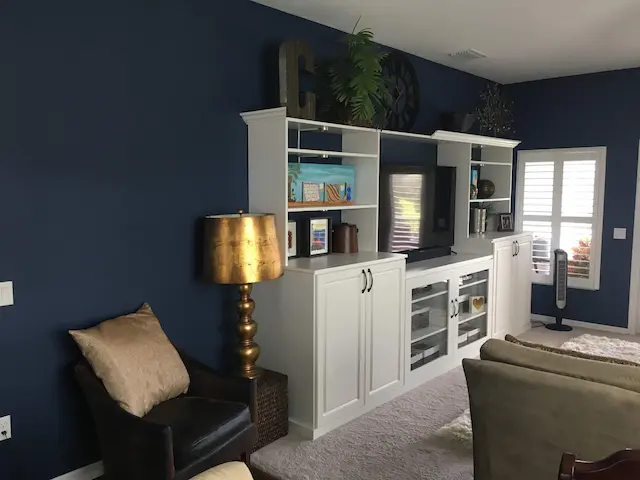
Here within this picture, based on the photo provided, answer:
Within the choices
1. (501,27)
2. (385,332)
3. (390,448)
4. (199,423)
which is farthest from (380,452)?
(501,27)

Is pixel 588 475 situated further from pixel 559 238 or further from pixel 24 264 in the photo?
pixel 559 238

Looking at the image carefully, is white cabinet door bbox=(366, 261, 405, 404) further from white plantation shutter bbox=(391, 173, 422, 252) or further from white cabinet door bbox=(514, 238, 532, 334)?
white cabinet door bbox=(514, 238, 532, 334)

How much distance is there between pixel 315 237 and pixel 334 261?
0.28 meters

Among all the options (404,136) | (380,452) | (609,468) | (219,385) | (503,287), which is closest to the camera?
(609,468)

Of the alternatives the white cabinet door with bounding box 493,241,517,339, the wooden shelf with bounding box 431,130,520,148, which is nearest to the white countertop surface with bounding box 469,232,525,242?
the white cabinet door with bounding box 493,241,517,339

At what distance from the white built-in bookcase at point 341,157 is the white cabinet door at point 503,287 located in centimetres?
40

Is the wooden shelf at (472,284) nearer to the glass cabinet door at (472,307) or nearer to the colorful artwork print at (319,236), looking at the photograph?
the glass cabinet door at (472,307)

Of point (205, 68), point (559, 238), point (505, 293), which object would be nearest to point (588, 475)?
point (205, 68)

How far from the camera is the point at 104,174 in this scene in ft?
9.37

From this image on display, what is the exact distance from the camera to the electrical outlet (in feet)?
8.37

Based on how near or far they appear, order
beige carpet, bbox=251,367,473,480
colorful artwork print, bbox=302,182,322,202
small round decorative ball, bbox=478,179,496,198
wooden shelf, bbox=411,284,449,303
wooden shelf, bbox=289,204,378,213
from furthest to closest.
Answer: small round decorative ball, bbox=478,179,496,198 < wooden shelf, bbox=411,284,449,303 < colorful artwork print, bbox=302,182,322,202 < wooden shelf, bbox=289,204,378,213 < beige carpet, bbox=251,367,473,480

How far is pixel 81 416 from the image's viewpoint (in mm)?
2855

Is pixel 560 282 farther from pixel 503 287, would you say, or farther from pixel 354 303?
pixel 354 303

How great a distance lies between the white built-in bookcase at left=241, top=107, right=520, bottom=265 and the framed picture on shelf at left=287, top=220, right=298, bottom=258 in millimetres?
107
